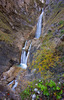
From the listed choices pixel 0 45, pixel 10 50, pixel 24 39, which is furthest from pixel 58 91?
pixel 24 39

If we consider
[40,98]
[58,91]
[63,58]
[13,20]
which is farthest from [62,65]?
[13,20]

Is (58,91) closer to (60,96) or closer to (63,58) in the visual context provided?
(60,96)

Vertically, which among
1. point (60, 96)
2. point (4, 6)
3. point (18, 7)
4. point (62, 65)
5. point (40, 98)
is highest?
point (18, 7)

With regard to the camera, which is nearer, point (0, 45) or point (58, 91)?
point (58, 91)

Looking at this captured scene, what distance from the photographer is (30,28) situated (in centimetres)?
1455

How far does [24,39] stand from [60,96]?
12.5 metres

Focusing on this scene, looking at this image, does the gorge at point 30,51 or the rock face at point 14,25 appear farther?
the rock face at point 14,25

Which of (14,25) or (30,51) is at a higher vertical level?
(14,25)

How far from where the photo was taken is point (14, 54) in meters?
9.42

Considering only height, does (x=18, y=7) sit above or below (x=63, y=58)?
above

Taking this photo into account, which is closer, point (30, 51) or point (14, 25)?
point (30, 51)

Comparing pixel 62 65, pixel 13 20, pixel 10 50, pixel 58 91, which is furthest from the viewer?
pixel 13 20

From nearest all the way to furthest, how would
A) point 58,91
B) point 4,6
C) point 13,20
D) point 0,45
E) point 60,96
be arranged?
point 60,96 < point 58,91 < point 0,45 < point 4,6 < point 13,20

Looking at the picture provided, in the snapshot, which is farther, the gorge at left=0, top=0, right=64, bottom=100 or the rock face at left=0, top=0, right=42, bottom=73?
the rock face at left=0, top=0, right=42, bottom=73
